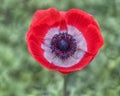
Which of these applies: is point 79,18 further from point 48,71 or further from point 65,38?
point 48,71

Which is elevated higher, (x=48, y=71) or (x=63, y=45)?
(x=48, y=71)

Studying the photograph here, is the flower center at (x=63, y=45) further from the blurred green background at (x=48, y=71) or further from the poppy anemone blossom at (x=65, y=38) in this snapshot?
the blurred green background at (x=48, y=71)

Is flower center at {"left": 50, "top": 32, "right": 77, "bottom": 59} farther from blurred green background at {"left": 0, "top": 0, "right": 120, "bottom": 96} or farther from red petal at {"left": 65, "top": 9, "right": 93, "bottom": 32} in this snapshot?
blurred green background at {"left": 0, "top": 0, "right": 120, "bottom": 96}

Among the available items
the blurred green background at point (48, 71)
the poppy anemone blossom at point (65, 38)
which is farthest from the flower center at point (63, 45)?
the blurred green background at point (48, 71)

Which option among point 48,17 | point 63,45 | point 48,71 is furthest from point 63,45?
point 48,71

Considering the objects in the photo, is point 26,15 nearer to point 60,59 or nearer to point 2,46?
point 2,46

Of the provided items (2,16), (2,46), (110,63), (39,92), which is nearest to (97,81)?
(110,63)

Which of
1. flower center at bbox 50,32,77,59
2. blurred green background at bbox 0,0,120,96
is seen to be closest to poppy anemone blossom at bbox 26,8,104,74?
flower center at bbox 50,32,77,59
